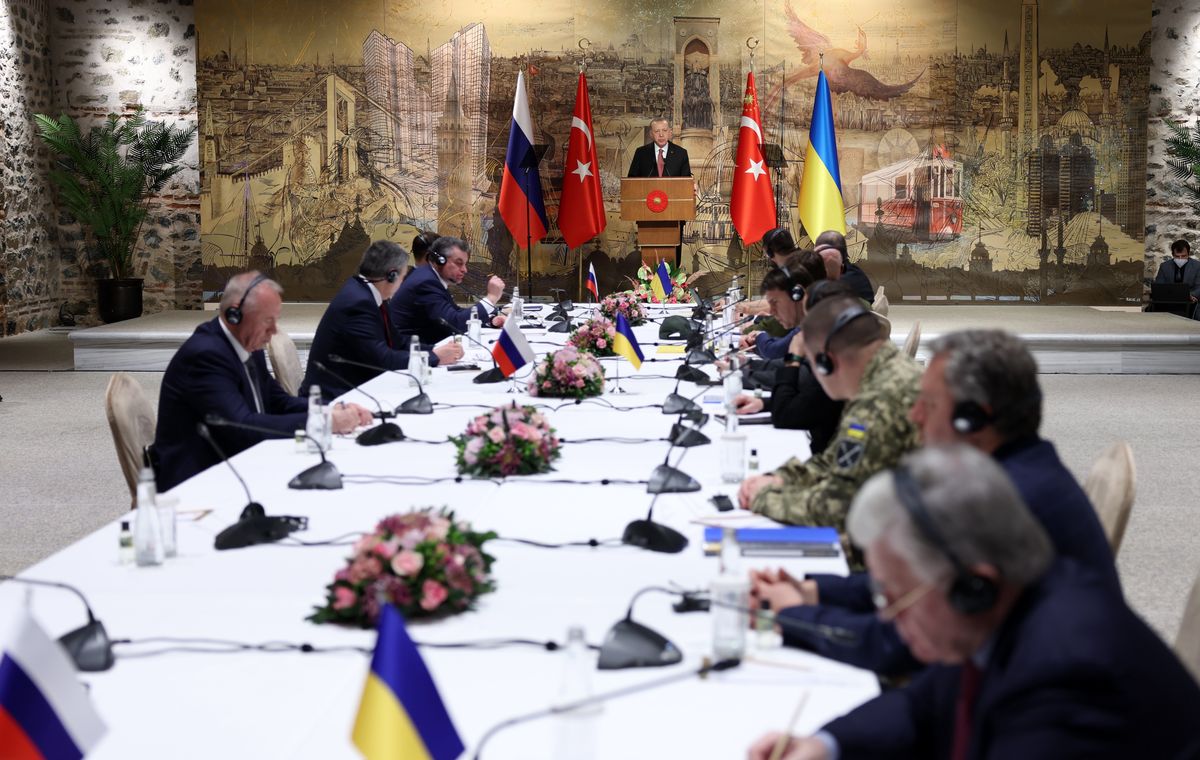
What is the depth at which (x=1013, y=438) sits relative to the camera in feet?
8.75

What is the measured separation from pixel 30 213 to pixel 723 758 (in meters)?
14.7

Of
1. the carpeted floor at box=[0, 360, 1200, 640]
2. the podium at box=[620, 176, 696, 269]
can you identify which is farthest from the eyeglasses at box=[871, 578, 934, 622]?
the podium at box=[620, 176, 696, 269]

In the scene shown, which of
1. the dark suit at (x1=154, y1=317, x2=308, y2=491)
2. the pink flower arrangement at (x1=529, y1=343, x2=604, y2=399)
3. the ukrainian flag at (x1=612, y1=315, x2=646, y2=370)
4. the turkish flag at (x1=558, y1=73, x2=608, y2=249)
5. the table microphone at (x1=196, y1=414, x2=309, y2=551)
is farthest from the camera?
the turkish flag at (x1=558, y1=73, x2=608, y2=249)

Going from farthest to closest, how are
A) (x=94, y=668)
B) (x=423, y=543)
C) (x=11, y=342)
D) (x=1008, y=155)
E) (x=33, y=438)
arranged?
(x=1008, y=155), (x=11, y=342), (x=33, y=438), (x=423, y=543), (x=94, y=668)

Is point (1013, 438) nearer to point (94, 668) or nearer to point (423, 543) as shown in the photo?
point (423, 543)

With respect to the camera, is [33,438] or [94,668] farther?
[33,438]

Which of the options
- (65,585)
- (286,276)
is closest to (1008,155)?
(286,276)

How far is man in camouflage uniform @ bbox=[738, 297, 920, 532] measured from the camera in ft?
11.9

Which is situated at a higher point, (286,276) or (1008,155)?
(1008,155)

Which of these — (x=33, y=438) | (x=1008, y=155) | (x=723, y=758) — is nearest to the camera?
(x=723, y=758)

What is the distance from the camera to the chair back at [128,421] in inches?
191

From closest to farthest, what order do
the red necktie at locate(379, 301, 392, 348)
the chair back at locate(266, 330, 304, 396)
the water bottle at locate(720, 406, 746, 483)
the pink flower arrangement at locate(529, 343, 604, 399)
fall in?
the water bottle at locate(720, 406, 746, 483), the pink flower arrangement at locate(529, 343, 604, 399), the chair back at locate(266, 330, 304, 396), the red necktie at locate(379, 301, 392, 348)

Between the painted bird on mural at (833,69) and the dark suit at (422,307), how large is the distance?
7.96 m

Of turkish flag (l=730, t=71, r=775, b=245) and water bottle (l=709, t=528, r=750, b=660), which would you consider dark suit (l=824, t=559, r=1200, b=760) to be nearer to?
water bottle (l=709, t=528, r=750, b=660)
